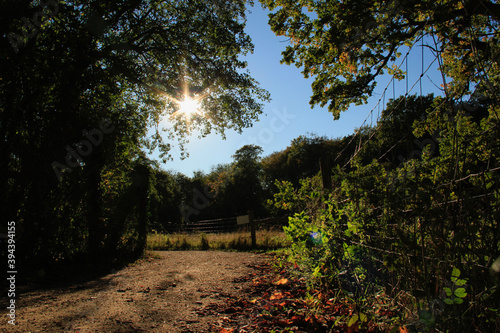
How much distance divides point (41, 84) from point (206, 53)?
24.2ft

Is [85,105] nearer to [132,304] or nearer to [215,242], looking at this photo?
[132,304]

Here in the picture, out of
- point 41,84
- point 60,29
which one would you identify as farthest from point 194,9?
point 41,84

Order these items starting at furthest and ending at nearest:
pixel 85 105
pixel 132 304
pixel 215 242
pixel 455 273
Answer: pixel 215 242 < pixel 85 105 < pixel 132 304 < pixel 455 273

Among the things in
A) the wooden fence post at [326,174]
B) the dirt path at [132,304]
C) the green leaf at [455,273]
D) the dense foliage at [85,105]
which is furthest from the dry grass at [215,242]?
the green leaf at [455,273]


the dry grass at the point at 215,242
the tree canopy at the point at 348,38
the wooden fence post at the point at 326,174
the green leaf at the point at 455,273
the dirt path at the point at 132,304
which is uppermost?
the tree canopy at the point at 348,38

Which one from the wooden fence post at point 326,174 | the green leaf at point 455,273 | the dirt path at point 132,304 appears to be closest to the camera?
the green leaf at point 455,273

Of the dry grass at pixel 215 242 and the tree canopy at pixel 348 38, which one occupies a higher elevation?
the tree canopy at pixel 348 38

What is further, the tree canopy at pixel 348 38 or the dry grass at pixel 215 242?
the dry grass at pixel 215 242

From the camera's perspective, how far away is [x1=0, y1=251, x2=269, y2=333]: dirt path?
8.07ft

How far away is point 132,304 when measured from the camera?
3121 mm

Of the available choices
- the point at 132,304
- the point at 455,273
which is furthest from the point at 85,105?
the point at 455,273

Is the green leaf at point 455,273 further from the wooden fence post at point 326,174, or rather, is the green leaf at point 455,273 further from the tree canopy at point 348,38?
the tree canopy at point 348,38

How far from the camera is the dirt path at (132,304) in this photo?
2461 millimetres

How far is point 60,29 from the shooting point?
266 inches
